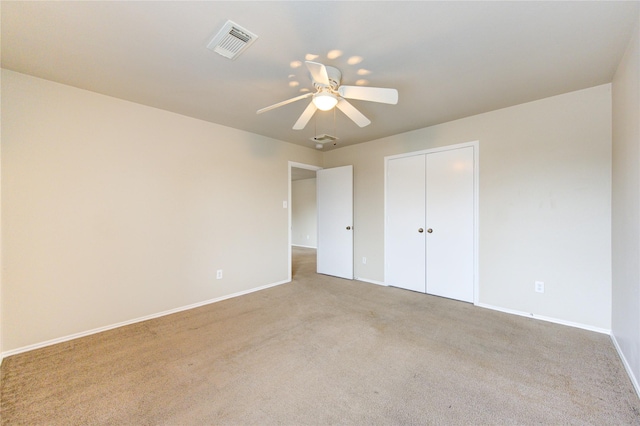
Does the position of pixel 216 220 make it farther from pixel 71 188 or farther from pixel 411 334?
pixel 411 334

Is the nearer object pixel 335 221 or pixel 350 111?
pixel 350 111

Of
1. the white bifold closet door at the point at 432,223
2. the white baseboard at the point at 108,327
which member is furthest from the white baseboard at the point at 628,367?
the white baseboard at the point at 108,327

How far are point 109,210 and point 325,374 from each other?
2.66 m

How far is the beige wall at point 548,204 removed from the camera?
97.9 inches

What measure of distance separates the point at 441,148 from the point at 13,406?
15.1 ft

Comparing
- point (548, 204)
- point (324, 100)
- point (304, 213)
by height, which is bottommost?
point (304, 213)

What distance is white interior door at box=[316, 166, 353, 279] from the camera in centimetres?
453

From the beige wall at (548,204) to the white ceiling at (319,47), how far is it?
0.29 metres

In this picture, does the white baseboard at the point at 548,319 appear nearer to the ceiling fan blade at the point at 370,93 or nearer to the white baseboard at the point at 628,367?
the white baseboard at the point at 628,367

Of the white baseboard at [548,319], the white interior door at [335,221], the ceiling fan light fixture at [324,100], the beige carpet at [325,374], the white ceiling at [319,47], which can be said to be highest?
the white ceiling at [319,47]

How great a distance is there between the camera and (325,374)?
1.86 meters

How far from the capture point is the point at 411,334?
8.06 feet

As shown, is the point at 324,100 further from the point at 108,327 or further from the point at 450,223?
the point at 108,327

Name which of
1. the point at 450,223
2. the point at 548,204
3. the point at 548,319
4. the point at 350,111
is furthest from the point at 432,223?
the point at 350,111
